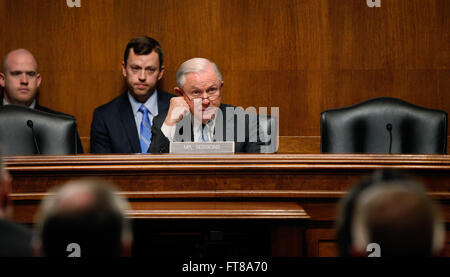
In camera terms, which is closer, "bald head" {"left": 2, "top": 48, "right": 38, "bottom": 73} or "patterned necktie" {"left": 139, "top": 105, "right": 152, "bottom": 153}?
"patterned necktie" {"left": 139, "top": 105, "right": 152, "bottom": 153}

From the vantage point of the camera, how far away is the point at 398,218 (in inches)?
15.2

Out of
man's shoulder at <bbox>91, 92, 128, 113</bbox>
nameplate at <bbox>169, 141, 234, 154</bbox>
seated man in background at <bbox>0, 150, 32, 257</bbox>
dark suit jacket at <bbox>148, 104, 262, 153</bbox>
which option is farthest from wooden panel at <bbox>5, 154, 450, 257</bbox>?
man's shoulder at <bbox>91, 92, 128, 113</bbox>

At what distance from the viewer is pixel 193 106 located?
9.56ft

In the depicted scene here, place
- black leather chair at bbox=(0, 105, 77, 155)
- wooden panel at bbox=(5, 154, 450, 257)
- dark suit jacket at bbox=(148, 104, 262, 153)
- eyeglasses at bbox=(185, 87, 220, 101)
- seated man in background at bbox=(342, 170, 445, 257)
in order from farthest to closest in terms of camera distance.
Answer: eyeglasses at bbox=(185, 87, 220, 101) < dark suit jacket at bbox=(148, 104, 262, 153) < black leather chair at bbox=(0, 105, 77, 155) < wooden panel at bbox=(5, 154, 450, 257) < seated man in background at bbox=(342, 170, 445, 257)

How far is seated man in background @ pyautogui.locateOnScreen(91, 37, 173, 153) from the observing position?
350 cm

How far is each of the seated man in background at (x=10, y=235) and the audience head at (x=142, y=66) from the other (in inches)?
127

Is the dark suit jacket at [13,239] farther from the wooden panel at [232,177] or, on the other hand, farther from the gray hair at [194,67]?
the gray hair at [194,67]

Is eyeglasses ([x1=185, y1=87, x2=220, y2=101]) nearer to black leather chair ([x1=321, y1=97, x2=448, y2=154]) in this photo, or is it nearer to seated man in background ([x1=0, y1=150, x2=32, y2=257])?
black leather chair ([x1=321, y1=97, x2=448, y2=154])

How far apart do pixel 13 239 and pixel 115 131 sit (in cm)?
309

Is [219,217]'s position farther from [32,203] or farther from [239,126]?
[239,126]

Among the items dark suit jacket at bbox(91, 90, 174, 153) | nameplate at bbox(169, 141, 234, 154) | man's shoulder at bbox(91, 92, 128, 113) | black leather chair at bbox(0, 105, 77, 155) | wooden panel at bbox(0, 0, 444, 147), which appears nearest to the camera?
nameplate at bbox(169, 141, 234, 154)

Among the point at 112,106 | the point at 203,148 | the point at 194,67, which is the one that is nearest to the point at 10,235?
the point at 203,148

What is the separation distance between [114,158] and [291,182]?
2.12 feet

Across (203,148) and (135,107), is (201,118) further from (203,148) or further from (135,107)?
(135,107)
